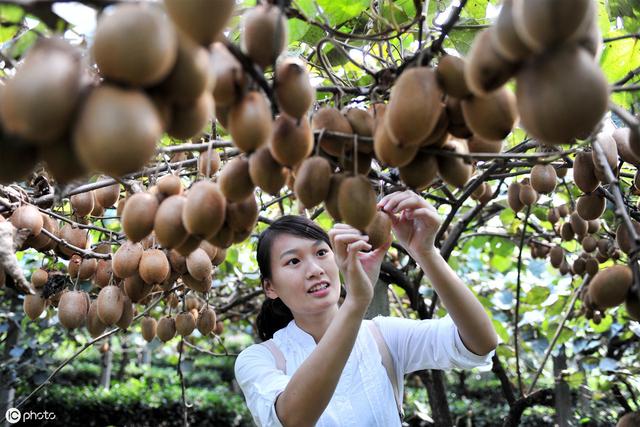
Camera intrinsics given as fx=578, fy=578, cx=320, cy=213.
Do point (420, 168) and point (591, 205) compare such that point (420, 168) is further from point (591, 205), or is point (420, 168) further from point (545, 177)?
point (545, 177)

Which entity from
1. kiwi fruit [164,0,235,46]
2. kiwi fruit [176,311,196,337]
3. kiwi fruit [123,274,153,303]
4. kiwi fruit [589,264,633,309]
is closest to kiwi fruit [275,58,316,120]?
kiwi fruit [164,0,235,46]

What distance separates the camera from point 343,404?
1.62 meters

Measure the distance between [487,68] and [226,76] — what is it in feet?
0.80

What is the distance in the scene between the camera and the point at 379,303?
2336 millimetres

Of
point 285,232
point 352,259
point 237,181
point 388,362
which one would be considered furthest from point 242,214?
point 388,362

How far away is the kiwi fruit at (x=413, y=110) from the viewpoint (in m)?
0.58

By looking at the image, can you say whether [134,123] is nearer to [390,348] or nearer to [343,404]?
[343,404]

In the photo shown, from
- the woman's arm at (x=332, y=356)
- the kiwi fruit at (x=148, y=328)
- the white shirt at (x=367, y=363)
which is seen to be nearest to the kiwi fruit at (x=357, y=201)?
the woman's arm at (x=332, y=356)

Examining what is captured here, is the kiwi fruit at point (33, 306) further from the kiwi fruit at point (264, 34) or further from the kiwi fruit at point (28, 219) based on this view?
the kiwi fruit at point (264, 34)

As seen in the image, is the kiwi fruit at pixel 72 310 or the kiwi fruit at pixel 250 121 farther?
the kiwi fruit at pixel 72 310

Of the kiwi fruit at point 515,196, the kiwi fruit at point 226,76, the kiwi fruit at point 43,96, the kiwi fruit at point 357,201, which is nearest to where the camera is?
the kiwi fruit at point 43,96

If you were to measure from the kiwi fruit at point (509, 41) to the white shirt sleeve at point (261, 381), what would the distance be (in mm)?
1071

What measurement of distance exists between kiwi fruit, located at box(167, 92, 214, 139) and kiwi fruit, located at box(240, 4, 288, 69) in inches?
3.2

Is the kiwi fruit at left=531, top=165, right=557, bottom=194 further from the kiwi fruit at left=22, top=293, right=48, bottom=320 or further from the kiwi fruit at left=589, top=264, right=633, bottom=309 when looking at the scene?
the kiwi fruit at left=22, top=293, right=48, bottom=320
